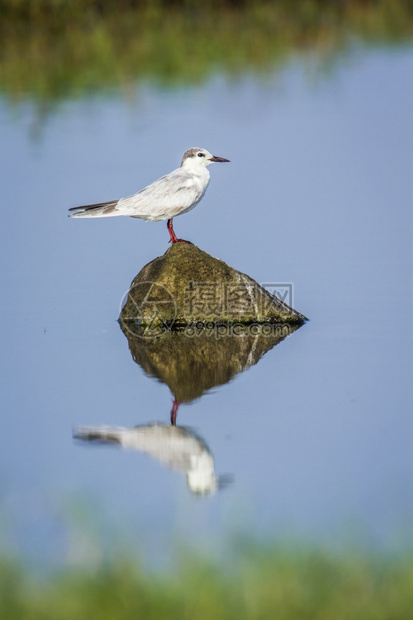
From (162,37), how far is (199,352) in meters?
12.0

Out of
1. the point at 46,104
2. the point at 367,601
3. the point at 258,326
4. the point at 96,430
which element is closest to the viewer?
the point at 367,601

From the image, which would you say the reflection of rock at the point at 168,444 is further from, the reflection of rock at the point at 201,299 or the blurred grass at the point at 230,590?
the reflection of rock at the point at 201,299

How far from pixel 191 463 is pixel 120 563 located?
1244 millimetres

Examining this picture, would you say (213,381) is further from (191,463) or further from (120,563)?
(120,563)

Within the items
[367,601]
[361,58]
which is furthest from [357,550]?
[361,58]

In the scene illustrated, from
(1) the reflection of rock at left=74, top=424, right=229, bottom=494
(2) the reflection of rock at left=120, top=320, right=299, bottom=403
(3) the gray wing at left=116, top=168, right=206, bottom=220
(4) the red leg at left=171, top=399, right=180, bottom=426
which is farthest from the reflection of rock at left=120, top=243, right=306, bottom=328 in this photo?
(1) the reflection of rock at left=74, top=424, right=229, bottom=494

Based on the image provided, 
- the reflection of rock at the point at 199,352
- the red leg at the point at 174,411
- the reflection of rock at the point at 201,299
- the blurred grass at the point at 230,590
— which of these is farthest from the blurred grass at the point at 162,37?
the blurred grass at the point at 230,590

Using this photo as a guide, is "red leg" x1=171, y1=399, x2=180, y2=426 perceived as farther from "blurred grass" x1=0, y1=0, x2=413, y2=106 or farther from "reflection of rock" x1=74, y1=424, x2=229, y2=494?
"blurred grass" x1=0, y1=0, x2=413, y2=106

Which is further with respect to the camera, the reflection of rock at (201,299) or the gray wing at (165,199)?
the gray wing at (165,199)

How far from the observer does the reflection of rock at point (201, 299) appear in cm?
799

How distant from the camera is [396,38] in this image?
18312 millimetres

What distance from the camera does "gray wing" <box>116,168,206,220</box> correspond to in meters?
8.35

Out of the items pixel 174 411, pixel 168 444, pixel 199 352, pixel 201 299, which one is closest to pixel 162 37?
pixel 201 299

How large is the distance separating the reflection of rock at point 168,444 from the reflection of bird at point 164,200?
265 centimetres
